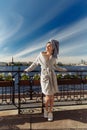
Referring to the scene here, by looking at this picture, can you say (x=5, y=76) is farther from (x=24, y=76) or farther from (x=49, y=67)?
(x=49, y=67)

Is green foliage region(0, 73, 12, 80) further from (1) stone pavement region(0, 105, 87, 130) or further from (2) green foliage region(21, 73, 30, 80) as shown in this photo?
(1) stone pavement region(0, 105, 87, 130)

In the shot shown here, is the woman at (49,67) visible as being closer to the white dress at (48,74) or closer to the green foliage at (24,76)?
the white dress at (48,74)

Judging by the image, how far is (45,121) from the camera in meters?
5.45

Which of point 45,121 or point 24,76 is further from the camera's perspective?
point 24,76

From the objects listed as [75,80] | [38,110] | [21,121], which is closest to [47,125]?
[21,121]

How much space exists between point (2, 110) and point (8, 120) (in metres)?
0.77

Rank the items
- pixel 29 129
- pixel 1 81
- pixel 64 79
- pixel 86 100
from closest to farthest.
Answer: pixel 29 129 < pixel 1 81 < pixel 64 79 < pixel 86 100

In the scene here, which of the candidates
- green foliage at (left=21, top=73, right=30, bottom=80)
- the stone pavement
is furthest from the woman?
green foliage at (left=21, top=73, right=30, bottom=80)

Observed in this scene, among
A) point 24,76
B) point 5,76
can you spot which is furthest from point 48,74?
point 5,76

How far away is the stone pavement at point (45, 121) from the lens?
5024mm

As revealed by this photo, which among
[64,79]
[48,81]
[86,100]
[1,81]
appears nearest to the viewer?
[48,81]

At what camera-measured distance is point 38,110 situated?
641cm

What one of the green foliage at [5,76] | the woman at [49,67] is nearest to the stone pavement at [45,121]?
the woman at [49,67]

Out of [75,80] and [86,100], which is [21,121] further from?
[86,100]
